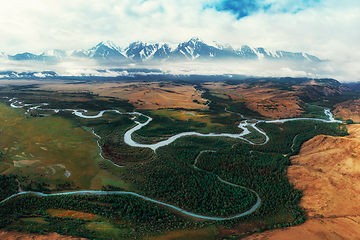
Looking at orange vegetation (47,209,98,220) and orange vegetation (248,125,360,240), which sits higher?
orange vegetation (248,125,360,240)

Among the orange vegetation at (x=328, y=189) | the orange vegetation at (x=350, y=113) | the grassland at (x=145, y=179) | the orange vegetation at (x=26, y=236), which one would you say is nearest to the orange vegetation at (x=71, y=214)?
the grassland at (x=145, y=179)

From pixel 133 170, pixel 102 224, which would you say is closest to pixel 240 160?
pixel 133 170

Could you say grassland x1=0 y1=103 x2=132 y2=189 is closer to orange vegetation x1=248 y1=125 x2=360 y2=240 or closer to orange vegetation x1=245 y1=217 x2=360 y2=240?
orange vegetation x1=245 y1=217 x2=360 y2=240

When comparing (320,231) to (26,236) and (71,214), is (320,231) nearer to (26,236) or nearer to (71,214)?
(71,214)

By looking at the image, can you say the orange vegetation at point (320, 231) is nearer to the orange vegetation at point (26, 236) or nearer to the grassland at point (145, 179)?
the grassland at point (145, 179)

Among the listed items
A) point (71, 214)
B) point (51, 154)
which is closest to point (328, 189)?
point (71, 214)

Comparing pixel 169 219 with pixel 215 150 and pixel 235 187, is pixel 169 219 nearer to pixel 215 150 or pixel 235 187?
pixel 235 187

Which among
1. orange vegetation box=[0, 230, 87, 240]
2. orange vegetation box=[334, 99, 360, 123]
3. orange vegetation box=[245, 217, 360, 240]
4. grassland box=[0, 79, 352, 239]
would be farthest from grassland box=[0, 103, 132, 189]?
orange vegetation box=[334, 99, 360, 123]

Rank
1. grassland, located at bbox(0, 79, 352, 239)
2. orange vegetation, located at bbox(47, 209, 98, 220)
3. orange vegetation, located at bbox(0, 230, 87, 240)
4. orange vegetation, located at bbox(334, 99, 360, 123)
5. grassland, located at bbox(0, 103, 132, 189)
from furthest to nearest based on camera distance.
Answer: orange vegetation, located at bbox(334, 99, 360, 123) → grassland, located at bbox(0, 103, 132, 189) → orange vegetation, located at bbox(47, 209, 98, 220) → grassland, located at bbox(0, 79, 352, 239) → orange vegetation, located at bbox(0, 230, 87, 240)
